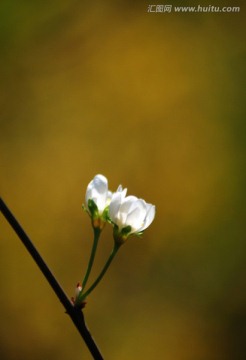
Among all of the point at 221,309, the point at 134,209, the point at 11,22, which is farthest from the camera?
the point at 221,309

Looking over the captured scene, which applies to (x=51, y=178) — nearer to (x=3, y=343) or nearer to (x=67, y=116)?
(x=67, y=116)

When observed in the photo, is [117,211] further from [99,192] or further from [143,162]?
[143,162]

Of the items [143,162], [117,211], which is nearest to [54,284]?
[117,211]

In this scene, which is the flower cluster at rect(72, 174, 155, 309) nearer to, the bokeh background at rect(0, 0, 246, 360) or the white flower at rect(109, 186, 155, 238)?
the white flower at rect(109, 186, 155, 238)

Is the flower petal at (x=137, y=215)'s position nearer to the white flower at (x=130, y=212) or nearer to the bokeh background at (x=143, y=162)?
the white flower at (x=130, y=212)

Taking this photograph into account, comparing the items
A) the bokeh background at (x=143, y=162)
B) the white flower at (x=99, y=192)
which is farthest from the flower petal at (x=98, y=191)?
the bokeh background at (x=143, y=162)

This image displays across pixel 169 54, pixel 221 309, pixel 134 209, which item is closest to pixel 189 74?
pixel 169 54
